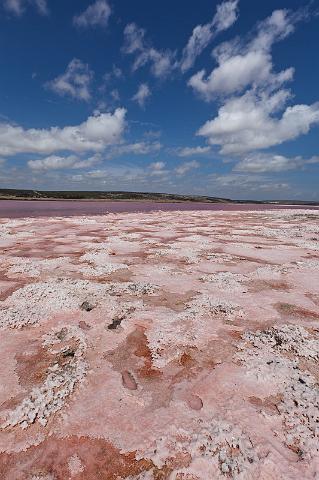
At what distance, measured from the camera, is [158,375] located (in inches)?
159

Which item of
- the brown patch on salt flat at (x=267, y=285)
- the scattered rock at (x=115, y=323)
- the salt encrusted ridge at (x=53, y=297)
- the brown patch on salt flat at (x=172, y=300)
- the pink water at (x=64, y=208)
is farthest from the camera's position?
the pink water at (x=64, y=208)

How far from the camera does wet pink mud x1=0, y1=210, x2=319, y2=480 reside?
9.28 feet

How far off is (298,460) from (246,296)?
396cm

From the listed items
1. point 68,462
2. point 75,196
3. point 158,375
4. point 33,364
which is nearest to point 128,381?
point 158,375

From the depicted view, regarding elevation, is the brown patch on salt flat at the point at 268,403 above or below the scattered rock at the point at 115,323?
above

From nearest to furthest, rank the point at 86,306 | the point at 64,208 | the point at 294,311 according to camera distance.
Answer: the point at 294,311 < the point at 86,306 < the point at 64,208

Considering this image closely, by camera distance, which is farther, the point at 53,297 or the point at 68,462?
the point at 53,297

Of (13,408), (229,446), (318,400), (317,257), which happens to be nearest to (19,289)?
(13,408)

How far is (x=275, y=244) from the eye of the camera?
513 inches

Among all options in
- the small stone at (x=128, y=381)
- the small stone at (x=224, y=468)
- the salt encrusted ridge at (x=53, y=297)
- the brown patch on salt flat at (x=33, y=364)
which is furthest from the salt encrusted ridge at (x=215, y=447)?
the salt encrusted ridge at (x=53, y=297)

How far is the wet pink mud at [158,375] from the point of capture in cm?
283

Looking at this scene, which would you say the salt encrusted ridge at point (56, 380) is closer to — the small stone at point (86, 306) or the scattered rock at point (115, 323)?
the scattered rock at point (115, 323)

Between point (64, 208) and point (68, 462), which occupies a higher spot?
point (68, 462)

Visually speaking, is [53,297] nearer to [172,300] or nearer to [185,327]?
[172,300]
